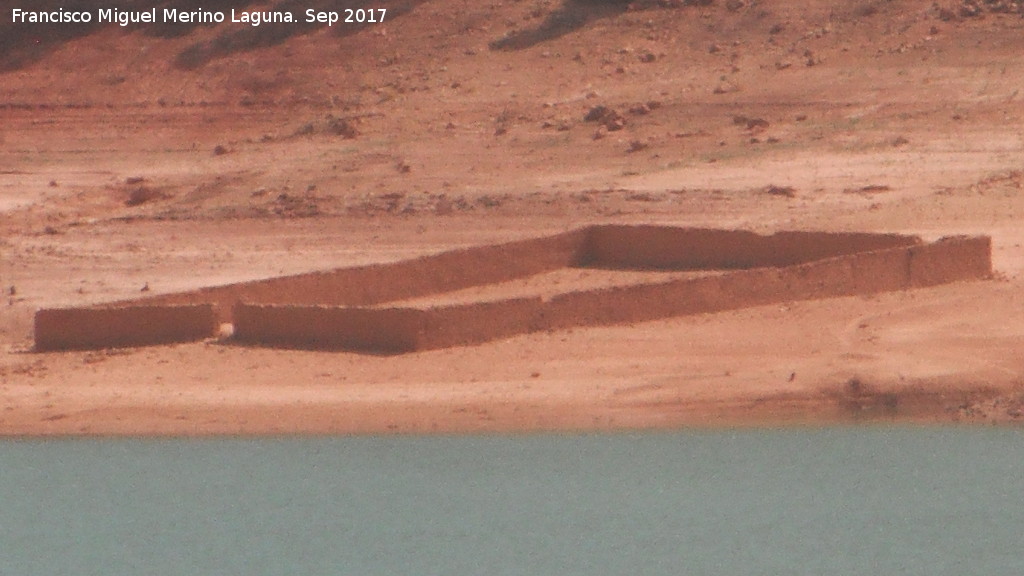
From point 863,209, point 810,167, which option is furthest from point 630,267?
point 810,167

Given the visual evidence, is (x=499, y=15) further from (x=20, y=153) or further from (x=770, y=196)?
(x=770, y=196)

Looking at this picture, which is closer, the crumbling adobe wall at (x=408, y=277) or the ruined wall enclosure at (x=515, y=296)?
the ruined wall enclosure at (x=515, y=296)

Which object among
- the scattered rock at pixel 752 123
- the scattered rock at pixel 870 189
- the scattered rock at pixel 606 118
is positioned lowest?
the scattered rock at pixel 870 189

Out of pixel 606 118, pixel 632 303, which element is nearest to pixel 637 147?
pixel 606 118

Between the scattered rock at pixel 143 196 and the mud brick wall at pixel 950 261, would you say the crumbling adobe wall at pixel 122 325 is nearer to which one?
the mud brick wall at pixel 950 261

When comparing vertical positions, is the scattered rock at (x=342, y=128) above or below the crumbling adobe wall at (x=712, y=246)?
above

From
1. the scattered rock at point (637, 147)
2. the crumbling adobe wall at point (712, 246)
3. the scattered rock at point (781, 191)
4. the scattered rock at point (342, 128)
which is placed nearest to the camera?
the crumbling adobe wall at point (712, 246)

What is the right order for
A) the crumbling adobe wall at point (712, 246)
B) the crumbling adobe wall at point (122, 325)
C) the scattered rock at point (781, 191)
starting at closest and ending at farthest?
the crumbling adobe wall at point (122, 325)
the crumbling adobe wall at point (712, 246)
the scattered rock at point (781, 191)

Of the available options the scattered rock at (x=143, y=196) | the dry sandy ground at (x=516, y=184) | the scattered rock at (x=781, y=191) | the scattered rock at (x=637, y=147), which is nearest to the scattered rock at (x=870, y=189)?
the dry sandy ground at (x=516, y=184)

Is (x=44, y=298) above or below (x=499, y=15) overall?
below
